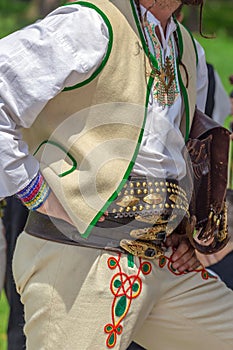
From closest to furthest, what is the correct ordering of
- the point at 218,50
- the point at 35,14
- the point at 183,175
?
the point at 183,175, the point at 218,50, the point at 35,14

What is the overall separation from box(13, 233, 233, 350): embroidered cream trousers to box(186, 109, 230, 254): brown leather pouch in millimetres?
180

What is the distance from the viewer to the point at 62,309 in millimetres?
2906

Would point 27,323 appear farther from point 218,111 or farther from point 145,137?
point 218,111

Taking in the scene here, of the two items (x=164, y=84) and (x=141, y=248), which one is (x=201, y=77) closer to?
(x=164, y=84)

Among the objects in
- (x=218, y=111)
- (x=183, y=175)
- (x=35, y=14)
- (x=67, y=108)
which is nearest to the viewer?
(x=67, y=108)

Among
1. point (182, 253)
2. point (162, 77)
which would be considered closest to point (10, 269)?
point (182, 253)

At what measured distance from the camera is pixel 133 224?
2928 mm

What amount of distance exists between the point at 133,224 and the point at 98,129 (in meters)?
0.32

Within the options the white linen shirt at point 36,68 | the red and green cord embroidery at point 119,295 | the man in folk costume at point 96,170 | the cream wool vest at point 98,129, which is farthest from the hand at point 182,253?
the white linen shirt at point 36,68

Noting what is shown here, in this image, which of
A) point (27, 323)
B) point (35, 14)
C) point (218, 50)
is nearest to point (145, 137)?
point (27, 323)

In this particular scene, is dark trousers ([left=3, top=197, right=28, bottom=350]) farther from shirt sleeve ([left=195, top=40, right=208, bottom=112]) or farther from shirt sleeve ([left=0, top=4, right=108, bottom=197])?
shirt sleeve ([left=0, top=4, right=108, bottom=197])

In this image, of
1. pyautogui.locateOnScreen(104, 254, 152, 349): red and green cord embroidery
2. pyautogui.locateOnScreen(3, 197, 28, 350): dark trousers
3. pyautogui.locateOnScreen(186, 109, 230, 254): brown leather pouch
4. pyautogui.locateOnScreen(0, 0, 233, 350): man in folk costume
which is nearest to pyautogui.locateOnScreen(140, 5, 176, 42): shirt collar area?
pyautogui.locateOnScreen(0, 0, 233, 350): man in folk costume

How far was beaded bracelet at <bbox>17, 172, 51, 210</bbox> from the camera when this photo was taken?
2809 millimetres

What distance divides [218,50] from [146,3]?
1377 cm
